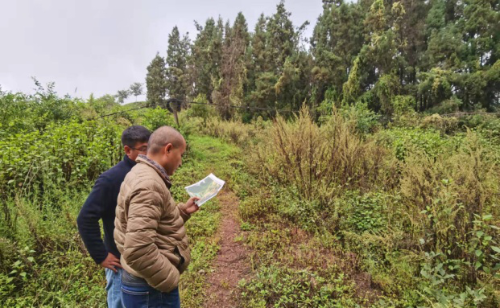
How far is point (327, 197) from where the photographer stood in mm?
4176

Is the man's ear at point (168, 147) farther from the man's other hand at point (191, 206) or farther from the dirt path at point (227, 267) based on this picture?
the dirt path at point (227, 267)

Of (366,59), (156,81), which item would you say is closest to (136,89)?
(156,81)

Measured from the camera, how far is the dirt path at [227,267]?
2.57m

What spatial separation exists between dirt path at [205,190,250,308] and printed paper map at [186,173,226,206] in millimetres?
1575

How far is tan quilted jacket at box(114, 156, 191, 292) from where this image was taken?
107cm

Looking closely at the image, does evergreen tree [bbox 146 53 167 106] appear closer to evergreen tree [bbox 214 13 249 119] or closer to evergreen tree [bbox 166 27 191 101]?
evergreen tree [bbox 166 27 191 101]

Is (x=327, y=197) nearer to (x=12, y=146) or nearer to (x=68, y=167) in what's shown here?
(x=68, y=167)

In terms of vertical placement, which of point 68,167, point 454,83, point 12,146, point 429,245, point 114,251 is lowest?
point 429,245

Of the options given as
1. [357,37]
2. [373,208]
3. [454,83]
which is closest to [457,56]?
[454,83]

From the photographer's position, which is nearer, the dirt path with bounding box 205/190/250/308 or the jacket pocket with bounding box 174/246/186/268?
the jacket pocket with bounding box 174/246/186/268

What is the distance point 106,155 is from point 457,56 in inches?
731

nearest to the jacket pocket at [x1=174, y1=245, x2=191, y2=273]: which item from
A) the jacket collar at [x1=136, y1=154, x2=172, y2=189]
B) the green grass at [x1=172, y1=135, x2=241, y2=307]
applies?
the jacket collar at [x1=136, y1=154, x2=172, y2=189]

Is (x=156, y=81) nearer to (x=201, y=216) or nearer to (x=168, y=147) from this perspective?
(x=201, y=216)

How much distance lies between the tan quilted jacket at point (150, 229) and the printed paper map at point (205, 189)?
30 centimetres
